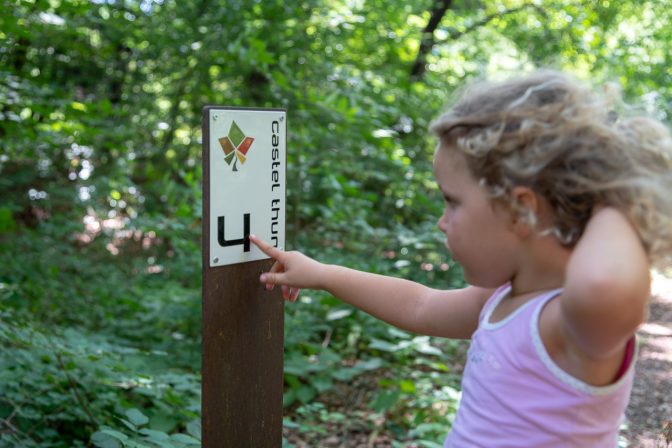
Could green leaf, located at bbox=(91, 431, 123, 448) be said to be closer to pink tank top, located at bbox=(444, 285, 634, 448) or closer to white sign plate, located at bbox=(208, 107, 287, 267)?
white sign plate, located at bbox=(208, 107, 287, 267)

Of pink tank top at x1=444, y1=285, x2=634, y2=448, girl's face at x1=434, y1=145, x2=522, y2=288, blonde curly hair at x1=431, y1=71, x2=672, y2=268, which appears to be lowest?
pink tank top at x1=444, y1=285, x2=634, y2=448

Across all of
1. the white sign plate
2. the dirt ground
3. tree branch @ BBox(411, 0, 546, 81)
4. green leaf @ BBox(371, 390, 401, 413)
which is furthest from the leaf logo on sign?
tree branch @ BBox(411, 0, 546, 81)

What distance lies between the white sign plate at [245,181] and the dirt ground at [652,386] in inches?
79.9

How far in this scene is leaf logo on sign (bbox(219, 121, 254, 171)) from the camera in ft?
6.30

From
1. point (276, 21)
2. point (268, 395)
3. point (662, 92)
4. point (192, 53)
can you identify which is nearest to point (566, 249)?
point (268, 395)

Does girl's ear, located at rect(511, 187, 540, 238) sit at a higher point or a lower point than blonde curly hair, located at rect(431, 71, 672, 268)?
lower

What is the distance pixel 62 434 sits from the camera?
3143 mm

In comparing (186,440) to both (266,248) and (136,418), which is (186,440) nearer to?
(136,418)

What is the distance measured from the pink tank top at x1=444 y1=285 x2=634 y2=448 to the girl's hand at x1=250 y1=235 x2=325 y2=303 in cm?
55

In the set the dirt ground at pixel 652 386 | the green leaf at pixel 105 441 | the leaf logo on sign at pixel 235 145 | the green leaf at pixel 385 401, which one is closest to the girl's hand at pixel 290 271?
the leaf logo on sign at pixel 235 145

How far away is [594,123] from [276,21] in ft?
15.0

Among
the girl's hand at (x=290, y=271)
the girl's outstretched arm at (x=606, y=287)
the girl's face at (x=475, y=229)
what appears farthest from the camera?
the girl's hand at (x=290, y=271)

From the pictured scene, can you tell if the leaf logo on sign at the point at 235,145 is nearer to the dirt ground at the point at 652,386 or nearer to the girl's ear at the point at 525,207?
the girl's ear at the point at 525,207

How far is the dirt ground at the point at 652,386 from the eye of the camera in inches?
164
